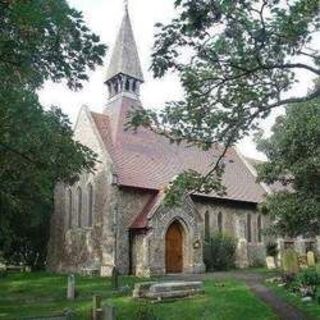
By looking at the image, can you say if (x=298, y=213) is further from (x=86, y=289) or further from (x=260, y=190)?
(x=260, y=190)

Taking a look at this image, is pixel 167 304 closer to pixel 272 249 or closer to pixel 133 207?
pixel 133 207

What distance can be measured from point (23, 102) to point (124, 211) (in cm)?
1767

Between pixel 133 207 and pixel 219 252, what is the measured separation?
613 cm

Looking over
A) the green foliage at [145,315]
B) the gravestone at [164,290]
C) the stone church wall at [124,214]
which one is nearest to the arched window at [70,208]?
the stone church wall at [124,214]

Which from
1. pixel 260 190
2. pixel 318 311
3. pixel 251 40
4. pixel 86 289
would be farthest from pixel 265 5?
pixel 260 190

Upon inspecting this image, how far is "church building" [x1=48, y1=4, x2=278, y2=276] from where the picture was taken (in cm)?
3003

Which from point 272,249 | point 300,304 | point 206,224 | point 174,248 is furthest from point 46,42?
point 272,249

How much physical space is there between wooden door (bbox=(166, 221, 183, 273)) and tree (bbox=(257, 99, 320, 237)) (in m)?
6.53

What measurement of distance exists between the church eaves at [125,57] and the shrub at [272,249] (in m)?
14.7

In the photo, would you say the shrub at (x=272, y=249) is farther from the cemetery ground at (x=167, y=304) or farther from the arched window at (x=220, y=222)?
the cemetery ground at (x=167, y=304)

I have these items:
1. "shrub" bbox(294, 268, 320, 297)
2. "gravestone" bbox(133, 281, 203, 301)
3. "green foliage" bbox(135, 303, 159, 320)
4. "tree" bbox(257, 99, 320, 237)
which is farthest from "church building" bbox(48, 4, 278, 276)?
"green foliage" bbox(135, 303, 159, 320)

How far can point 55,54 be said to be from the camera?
35.0 ft

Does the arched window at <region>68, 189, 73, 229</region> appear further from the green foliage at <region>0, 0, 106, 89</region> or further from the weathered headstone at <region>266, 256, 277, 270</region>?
the green foliage at <region>0, 0, 106, 89</region>

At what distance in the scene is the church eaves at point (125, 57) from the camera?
37.9 meters
